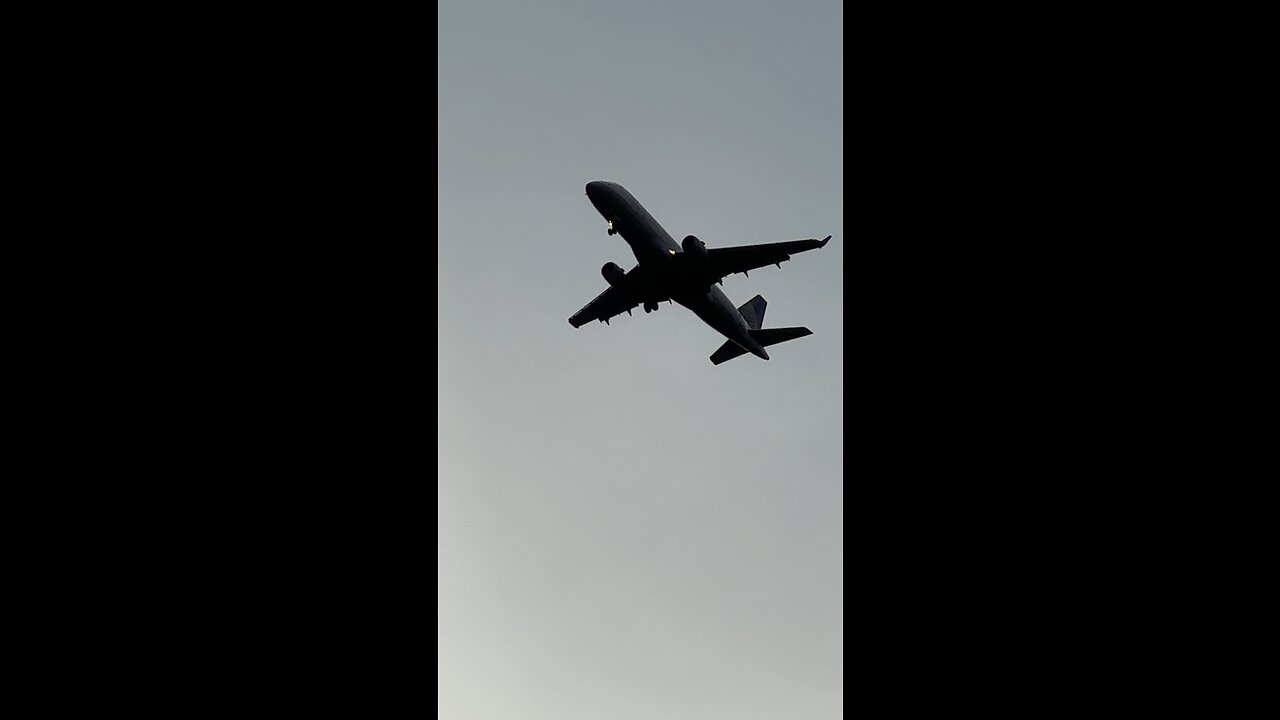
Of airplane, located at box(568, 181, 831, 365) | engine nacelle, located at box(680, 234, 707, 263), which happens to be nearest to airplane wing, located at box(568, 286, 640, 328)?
airplane, located at box(568, 181, 831, 365)

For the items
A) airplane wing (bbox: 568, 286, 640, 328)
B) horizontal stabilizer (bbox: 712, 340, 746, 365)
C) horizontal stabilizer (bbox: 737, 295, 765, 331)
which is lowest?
horizontal stabilizer (bbox: 712, 340, 746, 365)

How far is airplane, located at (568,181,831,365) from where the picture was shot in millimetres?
45812

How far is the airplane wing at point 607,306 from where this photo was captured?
5088 cm

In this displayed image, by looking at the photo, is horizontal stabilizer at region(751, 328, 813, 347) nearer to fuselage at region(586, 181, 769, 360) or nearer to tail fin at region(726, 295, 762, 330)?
fuselage at region(586, 181, 769, 360)

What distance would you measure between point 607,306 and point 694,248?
6.60 m

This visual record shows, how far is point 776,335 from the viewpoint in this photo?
176ft

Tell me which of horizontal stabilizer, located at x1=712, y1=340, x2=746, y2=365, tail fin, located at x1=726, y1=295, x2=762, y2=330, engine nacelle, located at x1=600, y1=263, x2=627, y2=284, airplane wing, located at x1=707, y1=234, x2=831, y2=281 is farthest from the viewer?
tail fin, located at x1=726, y1=295, x2=762, y2=330

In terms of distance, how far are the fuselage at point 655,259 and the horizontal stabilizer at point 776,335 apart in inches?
120

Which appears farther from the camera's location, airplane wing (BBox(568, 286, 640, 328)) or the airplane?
airplane wing (BBox(568, 286, 640, 328))
